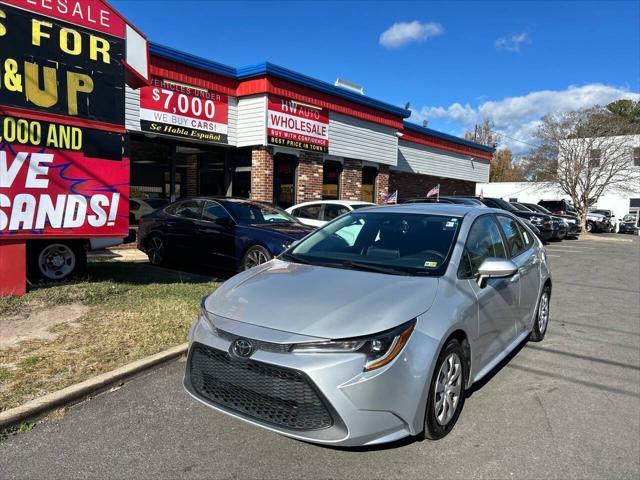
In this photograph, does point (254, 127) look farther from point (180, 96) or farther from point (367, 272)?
point (367, 272)

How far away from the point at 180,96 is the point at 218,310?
32.9 feet

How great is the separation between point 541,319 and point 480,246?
193 cm

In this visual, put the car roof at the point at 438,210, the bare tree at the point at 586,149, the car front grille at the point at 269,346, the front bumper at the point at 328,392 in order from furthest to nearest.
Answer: the bare tree at the point at 586,149 < the car roof at the point at 438,210 < the car front grille at the point at 269,346 < the front bumper at the point at 328,392

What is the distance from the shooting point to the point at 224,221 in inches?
334

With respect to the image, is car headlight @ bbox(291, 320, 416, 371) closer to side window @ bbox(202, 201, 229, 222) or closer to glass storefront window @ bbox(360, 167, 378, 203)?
side window @ bbox(202, 201, 229, 222)

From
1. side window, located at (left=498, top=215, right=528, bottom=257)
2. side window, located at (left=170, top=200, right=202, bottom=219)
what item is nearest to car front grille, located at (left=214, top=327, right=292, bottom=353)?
side window, located at (left=498, top=215, right=528, bottom=257)

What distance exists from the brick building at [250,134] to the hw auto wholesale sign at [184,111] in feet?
0.08

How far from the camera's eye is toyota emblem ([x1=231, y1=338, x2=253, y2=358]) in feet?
9.31

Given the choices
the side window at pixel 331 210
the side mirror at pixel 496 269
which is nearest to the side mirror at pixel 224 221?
the side window at pixel 331 210

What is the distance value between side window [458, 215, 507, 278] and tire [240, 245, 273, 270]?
4.08 meters

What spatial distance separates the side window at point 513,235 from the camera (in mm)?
4879

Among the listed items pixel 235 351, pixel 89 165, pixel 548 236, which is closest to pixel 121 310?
pixel 89 165

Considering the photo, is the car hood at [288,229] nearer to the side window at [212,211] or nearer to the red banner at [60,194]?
the side window at [212,211]

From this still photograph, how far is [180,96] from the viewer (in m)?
12.0
